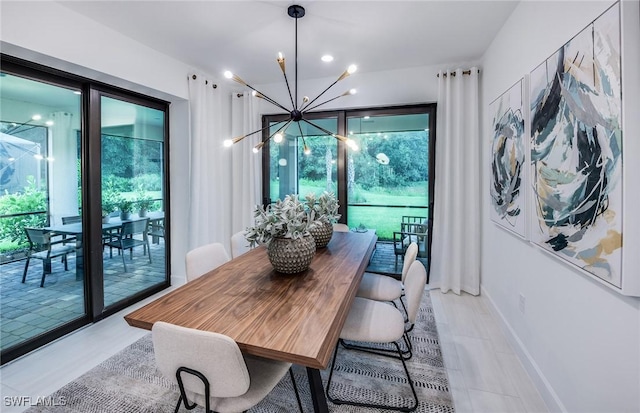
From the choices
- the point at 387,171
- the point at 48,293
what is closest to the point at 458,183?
the point at 387,171

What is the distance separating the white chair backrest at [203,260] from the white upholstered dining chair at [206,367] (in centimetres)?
83

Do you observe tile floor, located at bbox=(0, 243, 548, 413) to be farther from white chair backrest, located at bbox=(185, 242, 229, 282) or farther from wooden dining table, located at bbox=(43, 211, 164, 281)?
white chair backrest, located at bbox=(185, 242, 229, 282)

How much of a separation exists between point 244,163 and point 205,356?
3264 mm

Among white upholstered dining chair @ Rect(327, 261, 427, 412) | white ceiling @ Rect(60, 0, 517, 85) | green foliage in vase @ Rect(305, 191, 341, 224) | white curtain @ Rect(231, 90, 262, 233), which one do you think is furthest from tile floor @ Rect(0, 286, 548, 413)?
white ceiling @ Rect(60, 0, 517, 85)

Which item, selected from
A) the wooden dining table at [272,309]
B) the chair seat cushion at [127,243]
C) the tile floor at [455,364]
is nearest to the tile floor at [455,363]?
the tile floor at [455,364]

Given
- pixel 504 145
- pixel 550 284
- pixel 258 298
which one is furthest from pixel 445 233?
pixel 258 298

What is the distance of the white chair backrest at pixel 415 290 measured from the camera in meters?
1.70

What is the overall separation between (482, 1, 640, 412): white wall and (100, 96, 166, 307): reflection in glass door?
361 centimetres

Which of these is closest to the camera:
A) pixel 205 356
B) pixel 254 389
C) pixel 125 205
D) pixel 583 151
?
pixel 205 356

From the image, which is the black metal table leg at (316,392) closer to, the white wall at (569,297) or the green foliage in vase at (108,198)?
the white wall at (569,297)

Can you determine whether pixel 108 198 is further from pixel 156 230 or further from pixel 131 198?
pixel 156 230

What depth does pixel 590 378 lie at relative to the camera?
1336 mm

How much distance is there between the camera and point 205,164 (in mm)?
Answer: 3521

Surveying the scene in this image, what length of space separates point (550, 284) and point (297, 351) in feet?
5.31
